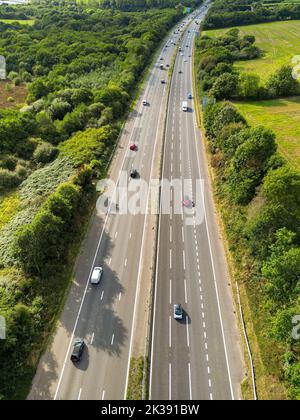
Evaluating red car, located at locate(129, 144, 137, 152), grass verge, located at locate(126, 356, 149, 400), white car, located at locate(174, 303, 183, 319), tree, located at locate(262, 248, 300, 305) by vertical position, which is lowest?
grass verge, located at locate(126, 356, 149, 400)

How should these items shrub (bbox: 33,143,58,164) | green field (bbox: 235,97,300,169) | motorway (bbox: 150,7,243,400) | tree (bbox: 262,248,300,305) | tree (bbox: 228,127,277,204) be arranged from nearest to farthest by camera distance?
1. motorway (bbox: 150,7,243,400)
2. tree (bbox: 262,248,300,305)
3. tree (bbox: 228,127,277,204)
4. shrub (bbox: 33,143,58,164)
5. green field (bbox: 235,97,300,169)

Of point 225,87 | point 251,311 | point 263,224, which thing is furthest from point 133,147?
point 251,311

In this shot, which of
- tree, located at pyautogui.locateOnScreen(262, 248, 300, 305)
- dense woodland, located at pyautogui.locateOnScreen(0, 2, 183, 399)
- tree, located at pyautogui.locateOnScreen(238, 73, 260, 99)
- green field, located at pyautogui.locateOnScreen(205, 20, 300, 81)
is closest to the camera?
tree, located at pyautogui.locateOnScreen(262, 248, 300, 305)

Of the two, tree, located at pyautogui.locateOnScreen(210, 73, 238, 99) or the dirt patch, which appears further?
the dirt patch

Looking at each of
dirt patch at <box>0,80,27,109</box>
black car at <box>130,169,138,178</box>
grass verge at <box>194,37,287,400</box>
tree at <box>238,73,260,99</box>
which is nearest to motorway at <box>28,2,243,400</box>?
grass verge at <box>194,37,287,400</box>

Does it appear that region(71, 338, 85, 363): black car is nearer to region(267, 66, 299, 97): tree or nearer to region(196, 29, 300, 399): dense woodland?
region(196, 29, 300, 399): dense woodland

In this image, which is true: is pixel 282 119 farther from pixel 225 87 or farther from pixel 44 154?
pixel 44 154

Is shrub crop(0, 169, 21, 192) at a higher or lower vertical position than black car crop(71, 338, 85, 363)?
higher
